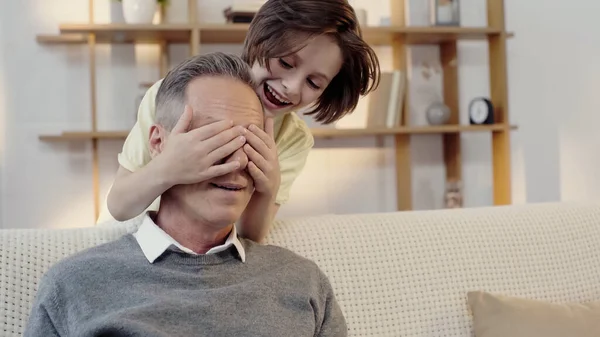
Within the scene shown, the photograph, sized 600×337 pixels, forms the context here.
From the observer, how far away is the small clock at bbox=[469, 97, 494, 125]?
334 centimetres

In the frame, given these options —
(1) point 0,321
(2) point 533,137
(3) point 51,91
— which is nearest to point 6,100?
(3) point 51,91

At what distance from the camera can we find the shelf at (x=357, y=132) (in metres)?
3.05

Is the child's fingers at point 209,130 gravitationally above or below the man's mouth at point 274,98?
below

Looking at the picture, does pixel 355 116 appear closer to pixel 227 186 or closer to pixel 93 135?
pixel 93 135

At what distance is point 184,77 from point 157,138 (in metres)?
0.11

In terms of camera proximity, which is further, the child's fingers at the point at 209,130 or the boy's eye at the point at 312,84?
the boy's eye at the point at 312,84

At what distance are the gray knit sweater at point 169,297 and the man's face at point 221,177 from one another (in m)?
0.08

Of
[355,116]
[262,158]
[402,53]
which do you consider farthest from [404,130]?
[262,158]

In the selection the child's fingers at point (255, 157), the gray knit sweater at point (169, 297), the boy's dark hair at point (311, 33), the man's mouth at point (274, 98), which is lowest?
the gray knit sweater at point (169, 297)

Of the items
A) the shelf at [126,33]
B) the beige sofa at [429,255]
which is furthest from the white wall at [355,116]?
the beige sofa at [429,255]

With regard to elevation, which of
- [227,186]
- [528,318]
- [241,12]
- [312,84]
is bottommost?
[528,318]

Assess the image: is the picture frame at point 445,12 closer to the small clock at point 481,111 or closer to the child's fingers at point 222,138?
the small clock at point 481,111

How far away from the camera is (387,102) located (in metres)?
3.30

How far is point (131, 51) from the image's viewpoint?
3.26 m
